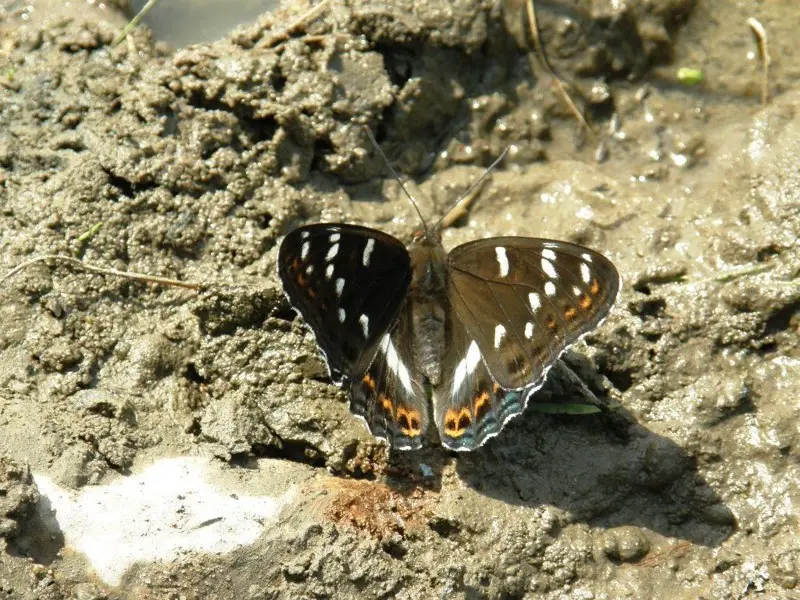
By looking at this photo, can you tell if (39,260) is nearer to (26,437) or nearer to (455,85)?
(26,437)

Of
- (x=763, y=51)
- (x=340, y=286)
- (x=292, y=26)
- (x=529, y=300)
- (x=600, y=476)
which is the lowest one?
(x=600, y=476)

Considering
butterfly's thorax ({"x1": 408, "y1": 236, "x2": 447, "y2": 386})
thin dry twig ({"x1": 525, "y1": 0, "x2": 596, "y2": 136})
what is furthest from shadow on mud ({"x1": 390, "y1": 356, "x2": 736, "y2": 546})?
thin dry twig ({"x1": 525, "y1": 0, "x2": 596, "y2": 136})

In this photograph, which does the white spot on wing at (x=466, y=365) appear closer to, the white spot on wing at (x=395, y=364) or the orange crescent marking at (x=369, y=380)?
the white spot on wing at (x=395, y=364)

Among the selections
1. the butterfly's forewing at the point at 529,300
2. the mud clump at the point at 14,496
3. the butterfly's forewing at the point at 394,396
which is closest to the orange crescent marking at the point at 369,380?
the butterfly's forewing at the point at 394,396

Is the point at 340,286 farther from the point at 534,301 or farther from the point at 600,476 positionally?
the point at 600,476

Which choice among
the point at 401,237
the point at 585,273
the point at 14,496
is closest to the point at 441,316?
the point at 585,273

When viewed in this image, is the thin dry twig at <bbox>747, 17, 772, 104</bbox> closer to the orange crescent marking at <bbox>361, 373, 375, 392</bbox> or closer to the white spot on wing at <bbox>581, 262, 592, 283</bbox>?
the white spot on wing at <bbox>581, 262, 592, 283</bbox>
